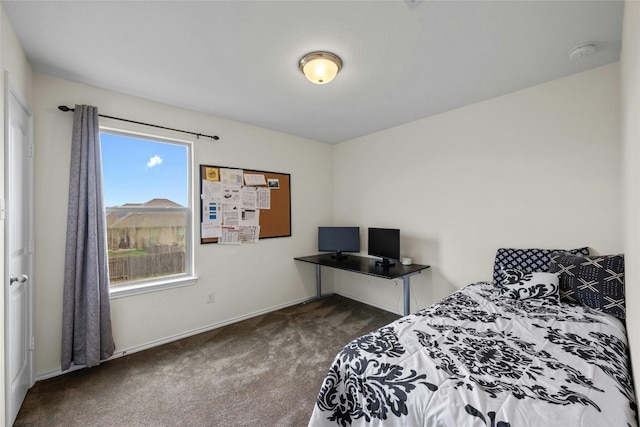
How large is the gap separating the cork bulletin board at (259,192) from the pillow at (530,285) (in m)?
2.56

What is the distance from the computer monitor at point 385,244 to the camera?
3.27 meters

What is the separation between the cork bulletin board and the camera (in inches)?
121

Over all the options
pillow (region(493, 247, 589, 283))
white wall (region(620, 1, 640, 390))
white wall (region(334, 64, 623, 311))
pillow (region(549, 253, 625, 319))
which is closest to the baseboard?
white wall (region(334, 64, 623, 311))

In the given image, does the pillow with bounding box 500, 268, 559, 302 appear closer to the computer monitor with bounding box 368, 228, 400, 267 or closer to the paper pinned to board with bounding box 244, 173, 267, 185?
the computer monitor with bounding box 368, 228, 400, 267

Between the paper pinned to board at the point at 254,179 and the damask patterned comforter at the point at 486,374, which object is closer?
the damask patterned comforter at the point at 486,374

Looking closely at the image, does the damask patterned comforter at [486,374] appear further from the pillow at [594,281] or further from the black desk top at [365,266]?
the black desk top at [365,266]

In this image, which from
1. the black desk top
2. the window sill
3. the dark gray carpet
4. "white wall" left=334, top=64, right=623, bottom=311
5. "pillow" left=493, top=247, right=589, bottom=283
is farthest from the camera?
the black desk top

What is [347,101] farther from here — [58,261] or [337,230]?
[58,261]

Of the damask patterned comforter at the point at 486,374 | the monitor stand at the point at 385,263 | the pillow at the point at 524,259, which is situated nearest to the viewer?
the damask patterned comforter at the point at 486,374

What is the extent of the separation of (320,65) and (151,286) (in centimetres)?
254

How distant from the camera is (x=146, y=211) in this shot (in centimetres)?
279

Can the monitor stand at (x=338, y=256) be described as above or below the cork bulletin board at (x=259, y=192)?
below

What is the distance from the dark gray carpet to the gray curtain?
26 cm

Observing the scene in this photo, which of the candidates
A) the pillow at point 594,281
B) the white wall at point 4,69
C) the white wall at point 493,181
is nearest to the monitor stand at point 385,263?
the white wall at point 493,181
